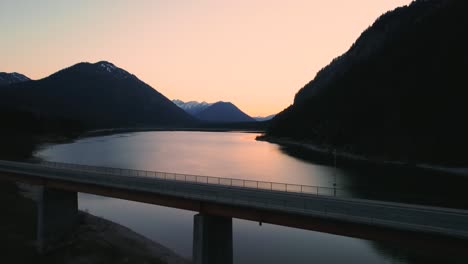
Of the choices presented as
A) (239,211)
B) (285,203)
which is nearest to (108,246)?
(239,211)

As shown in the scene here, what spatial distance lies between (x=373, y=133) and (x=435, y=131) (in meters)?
24.4

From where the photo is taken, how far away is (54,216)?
3694cm

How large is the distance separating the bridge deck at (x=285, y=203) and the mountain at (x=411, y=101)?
3418 inches

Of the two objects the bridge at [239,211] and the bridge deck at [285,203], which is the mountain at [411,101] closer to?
the bridge deck at [285,203]

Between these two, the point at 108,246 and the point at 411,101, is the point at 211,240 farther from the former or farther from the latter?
the point at 411,101

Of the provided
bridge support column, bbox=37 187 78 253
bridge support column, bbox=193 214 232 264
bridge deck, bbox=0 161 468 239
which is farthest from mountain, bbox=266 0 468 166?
bridge support column, bbox=37 187 78 253

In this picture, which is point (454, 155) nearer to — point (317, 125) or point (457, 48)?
point (457, 48)

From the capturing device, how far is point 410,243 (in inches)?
838

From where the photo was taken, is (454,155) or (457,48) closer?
(454,155)

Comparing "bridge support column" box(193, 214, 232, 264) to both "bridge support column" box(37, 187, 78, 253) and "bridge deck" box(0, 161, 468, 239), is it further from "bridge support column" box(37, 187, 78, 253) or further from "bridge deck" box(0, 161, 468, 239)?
"bridge support column" box(37, 187, 78, 253)

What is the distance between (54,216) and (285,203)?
26.8 m

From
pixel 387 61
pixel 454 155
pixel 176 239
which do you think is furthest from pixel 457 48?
pixel 176 239

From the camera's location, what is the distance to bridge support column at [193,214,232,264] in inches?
1075

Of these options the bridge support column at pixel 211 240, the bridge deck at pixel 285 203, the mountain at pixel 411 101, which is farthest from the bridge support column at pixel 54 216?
the mountain at pixel 411 101
